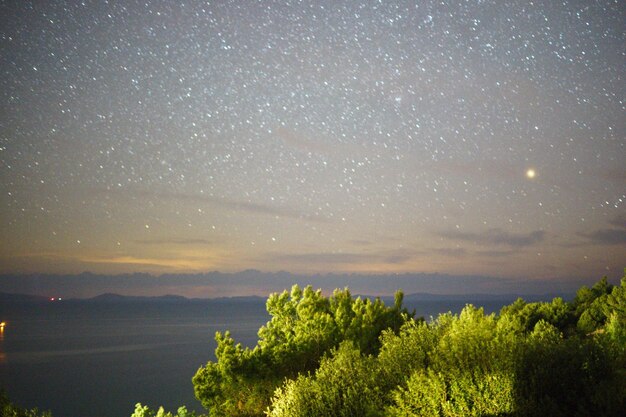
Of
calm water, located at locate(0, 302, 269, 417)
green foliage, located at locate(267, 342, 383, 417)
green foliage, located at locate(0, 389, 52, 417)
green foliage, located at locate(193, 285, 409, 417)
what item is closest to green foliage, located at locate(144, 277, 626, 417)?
green foliage, located at locate(267, 342, 383, 417)

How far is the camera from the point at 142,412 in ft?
54.3

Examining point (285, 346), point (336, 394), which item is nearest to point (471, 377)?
point (336, 394)

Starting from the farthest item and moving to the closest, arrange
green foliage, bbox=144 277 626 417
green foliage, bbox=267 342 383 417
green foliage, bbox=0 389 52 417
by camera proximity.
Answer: green foliage, bbox=0 389 52 417, green foliage, bbox=267 342 383 417, green foliage, bbox=144 277 626 417

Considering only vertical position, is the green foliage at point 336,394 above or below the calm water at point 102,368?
above

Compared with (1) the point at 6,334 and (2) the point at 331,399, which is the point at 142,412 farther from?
(1) the point at 6,334

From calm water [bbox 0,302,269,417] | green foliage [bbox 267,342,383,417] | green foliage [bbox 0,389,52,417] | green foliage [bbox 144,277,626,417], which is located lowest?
calm water [bbox 0,302,269,417]

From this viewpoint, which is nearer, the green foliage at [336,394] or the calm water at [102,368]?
the green foliage at [336,394]

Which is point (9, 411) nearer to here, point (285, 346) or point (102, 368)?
point (285, 346)

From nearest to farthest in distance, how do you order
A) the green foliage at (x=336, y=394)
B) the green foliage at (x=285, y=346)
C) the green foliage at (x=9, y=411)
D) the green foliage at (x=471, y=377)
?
the green foliage at (x=471, y=377)
the green foliage at (x=336, y=394)
the green foliage at (x=9, y=411)
the green foliage at (x=285, y=346)

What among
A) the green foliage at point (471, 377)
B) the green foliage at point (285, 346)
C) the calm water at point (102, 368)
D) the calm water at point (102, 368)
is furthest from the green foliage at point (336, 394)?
the calm water at point (102, 368)

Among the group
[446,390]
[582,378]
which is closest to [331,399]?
[446,390]

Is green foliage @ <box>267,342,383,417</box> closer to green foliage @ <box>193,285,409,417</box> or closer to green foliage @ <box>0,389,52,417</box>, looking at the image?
green foliage @ <box>0,389,52,417</box>

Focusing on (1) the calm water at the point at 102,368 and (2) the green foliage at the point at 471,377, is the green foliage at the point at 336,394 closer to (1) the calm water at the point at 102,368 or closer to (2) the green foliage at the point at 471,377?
(2) the green foliage at the point at 471,377

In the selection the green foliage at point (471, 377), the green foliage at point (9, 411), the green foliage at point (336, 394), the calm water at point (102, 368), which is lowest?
the calm water at point (102, 368)
